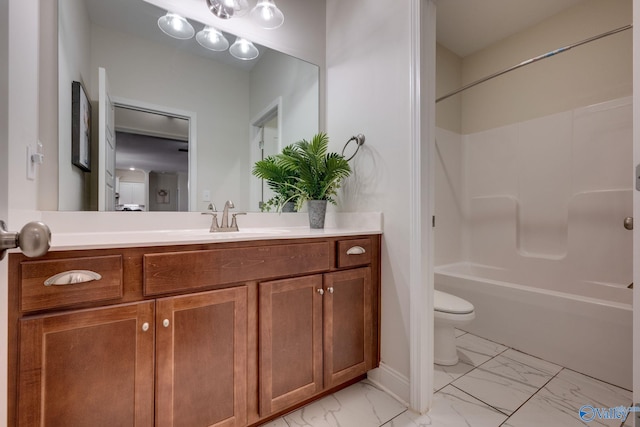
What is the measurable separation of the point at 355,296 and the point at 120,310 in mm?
1006

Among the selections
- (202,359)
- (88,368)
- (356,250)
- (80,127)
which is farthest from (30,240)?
(356,250)

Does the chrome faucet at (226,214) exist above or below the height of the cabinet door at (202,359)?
above

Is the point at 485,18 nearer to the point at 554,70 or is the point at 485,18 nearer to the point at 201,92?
the point at 554,70

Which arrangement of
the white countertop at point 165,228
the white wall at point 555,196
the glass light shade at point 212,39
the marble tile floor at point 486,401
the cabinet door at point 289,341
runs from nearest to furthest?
1. the white countertop at point 165,228
2. the cabinet door at point 289,341
3. the marble tile floor at point 486,401
4. the glass light shade at point 212,39
5. the white wall at point 555,196

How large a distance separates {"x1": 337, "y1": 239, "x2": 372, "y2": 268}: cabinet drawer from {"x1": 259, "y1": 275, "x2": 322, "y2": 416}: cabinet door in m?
0.16

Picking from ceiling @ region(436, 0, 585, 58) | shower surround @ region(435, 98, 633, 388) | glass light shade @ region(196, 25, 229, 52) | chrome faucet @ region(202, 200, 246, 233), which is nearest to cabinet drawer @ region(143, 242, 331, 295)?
chrome faucet @ region(202, 200, 246, 233)

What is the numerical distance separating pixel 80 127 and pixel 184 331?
3.45 ft

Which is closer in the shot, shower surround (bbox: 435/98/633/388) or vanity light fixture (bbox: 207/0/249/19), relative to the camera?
vanity light fixture (bbox: 207/0/249/19)

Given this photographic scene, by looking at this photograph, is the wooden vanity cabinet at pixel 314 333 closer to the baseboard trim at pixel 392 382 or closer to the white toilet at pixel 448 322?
the baseboard trim at pixel 392 382

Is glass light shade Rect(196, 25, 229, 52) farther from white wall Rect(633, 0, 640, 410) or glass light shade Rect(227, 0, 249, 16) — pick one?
white wall Rect(633, 0, 640, 410)

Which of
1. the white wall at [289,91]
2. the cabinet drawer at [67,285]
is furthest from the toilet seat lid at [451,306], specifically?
the cabinet drawer at [67,285]

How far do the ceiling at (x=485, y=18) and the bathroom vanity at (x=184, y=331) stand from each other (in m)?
2.09

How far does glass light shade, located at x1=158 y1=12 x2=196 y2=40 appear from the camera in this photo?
1.48 m

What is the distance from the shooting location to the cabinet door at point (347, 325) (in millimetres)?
1339
